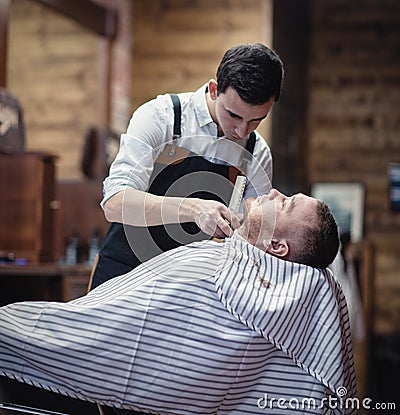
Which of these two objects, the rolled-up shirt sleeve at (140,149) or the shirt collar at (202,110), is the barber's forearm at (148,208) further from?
the shirt collar at (202,110)

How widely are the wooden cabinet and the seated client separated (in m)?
2.28

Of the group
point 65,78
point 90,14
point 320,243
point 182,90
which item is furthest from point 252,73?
point 65,78

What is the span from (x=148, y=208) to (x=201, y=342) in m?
0.43

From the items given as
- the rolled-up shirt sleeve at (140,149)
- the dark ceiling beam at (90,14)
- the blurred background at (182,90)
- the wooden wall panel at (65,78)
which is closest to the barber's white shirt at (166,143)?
the rolled-up shirt sleeve at (140,149)

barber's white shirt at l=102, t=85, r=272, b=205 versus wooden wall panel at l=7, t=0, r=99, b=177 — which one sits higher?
wooden wall panel at l=7, t=0, r=99, b=177

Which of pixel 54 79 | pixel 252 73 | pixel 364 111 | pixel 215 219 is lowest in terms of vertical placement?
pixel 215 219

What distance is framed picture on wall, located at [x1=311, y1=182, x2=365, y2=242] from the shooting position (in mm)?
7160

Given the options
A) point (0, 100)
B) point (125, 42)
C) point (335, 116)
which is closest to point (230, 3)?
point (125, 42)

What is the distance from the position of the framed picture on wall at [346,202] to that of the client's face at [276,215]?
4922mm

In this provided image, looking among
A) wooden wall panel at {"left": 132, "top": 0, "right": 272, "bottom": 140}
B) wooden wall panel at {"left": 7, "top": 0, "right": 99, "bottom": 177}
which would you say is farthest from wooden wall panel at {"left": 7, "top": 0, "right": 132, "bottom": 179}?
wooden wall panel at {"left": 132, "top": 0, "right": 272, "bottom": 140}

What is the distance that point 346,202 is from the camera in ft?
23.9

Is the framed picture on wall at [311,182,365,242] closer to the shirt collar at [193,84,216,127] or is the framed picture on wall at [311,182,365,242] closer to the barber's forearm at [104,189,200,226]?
the shirt collar at [193,84,216,127]

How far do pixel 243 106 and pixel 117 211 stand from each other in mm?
460

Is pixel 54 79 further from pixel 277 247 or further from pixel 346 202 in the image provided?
pixel 277 247
